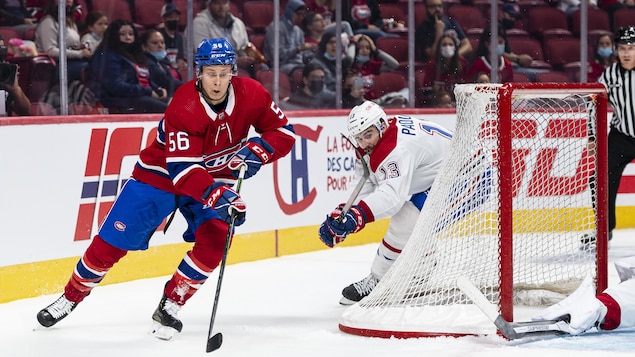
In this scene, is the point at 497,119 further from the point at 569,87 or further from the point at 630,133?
the point at 630,133

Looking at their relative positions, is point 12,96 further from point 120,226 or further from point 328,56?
point 328,56

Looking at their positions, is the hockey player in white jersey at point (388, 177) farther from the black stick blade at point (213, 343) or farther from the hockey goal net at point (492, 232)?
the black stick blade at point (213, 343)

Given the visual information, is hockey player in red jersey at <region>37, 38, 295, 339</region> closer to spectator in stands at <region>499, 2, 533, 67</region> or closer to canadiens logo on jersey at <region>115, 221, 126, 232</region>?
canadiens logo on jersey at <region>115, 221, 126, 232</region>

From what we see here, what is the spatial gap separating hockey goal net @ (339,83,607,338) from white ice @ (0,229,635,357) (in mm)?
108

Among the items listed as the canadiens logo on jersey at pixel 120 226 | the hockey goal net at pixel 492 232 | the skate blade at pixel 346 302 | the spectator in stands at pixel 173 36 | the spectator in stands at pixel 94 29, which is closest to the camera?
the hockey goal net at pixel 492 232

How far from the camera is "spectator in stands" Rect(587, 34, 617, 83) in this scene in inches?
Answer: 297

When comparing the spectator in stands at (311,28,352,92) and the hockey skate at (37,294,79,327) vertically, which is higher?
the spectator in stands at (311,28,352,92)

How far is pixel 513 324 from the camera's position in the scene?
357 cm

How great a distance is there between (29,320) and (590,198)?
2130 millimetres

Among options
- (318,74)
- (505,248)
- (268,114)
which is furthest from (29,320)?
(318,74)

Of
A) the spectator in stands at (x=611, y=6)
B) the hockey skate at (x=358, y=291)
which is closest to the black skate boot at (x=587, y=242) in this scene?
the hockey skate at (x=358, y=291)

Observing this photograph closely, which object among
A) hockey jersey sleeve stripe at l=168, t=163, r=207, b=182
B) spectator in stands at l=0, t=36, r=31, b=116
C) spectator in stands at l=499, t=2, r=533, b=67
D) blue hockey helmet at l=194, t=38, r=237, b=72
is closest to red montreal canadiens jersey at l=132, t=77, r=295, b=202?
hockey jersey sleeve stripe at l=168, t=163, r=207, b=182

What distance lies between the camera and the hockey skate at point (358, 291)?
454 cm

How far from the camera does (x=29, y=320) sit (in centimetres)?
425
